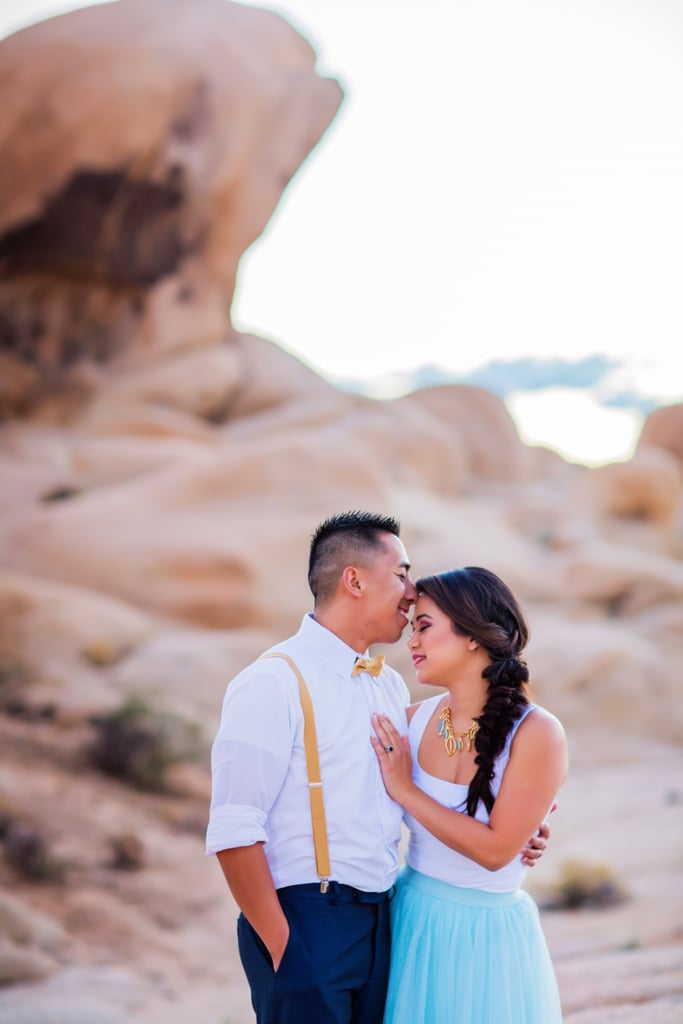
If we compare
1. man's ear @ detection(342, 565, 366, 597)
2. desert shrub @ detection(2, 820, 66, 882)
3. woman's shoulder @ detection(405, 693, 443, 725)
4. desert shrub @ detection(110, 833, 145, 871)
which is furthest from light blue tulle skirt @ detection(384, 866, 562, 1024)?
desert shrub @ detection(110, 833, 145, 871)

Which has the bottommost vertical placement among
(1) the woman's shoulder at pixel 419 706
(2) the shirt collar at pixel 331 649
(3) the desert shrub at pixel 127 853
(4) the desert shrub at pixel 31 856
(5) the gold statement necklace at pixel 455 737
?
(3) the desert shrub at pixel 127 853

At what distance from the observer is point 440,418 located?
28375mm

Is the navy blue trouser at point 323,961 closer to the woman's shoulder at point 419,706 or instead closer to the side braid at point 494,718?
the side braid at point 494,718

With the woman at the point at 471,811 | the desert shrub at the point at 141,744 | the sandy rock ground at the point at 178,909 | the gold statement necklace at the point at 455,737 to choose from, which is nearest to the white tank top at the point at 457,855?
the woman at the point at 471,811

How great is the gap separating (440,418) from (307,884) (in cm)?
2624

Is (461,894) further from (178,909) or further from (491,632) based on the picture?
(178,909)

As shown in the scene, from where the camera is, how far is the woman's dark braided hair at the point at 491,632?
9.48 ft

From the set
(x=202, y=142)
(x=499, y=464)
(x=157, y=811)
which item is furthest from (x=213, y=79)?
(x=157, y=811)

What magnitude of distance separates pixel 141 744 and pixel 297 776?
7475 millimetres

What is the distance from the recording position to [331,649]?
2.88 meters

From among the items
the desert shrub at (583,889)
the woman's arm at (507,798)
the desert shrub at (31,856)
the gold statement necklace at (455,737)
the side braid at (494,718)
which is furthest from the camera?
the desert shrub at (583,889)

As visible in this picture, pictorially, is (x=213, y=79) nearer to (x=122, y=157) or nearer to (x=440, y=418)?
(x=122, y=157)

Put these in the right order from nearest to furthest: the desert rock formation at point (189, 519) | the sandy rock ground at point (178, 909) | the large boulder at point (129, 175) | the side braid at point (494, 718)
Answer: the side braid at point (494, 718) < the sandy rock ground at point (178, 909) < the desert rock formation at point (189, 519) < the large boulder at point (129, 175)

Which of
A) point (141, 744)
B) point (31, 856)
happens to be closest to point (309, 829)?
point (31, 856)
